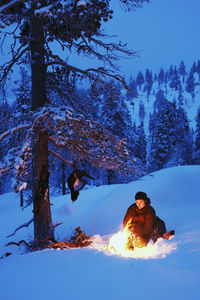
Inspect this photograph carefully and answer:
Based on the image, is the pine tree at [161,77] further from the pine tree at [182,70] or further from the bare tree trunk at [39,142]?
the bare tree trunk at [39,142]

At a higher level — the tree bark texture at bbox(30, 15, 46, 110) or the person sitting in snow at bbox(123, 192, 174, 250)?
the tree bark texture at bbox(30, 15, 46, 110)

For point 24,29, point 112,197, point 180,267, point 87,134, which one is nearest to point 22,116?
point 87,134

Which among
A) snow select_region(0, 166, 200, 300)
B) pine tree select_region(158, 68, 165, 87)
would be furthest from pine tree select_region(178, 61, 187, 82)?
snow select_region(0, 166, 200, 300)

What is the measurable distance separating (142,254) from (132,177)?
215 centimetres

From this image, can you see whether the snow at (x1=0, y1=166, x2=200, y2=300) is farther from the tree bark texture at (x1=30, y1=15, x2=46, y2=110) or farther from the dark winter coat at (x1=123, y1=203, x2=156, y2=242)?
the tree bark texture at (x1=30, y1=15, x2=46, y2=110)

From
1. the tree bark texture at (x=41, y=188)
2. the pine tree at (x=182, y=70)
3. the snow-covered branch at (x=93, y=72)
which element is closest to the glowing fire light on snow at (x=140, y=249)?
the tree bark texture at (x=41, y=188)

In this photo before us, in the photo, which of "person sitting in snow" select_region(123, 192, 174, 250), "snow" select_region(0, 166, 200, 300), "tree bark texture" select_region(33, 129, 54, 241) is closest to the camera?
"snow" select_region(0, 166, 200, 300)

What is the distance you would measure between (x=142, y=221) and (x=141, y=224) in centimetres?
8

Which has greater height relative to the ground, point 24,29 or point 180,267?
point 24,29

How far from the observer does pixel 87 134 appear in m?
5.59

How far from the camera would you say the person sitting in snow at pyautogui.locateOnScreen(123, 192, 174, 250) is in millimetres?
5324

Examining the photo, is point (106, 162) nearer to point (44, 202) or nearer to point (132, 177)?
point (132, 177)

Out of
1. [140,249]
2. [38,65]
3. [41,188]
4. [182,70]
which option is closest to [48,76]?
[38,65]

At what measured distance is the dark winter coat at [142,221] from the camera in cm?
538
